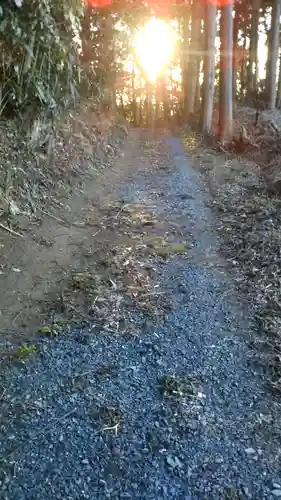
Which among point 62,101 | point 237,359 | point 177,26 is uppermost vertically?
point 177,26

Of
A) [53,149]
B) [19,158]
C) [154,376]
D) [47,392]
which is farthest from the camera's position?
[53,149]

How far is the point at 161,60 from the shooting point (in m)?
20.3

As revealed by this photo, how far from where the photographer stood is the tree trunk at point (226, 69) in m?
10.8

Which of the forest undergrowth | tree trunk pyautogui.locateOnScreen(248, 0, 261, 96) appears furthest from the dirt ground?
tree trunk pyautogui.locateOnScreen(248, 0, 261, 96)

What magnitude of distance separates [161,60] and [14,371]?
19.8 m

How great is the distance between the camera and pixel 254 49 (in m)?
17.5

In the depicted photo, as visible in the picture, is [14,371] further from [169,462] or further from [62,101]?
[62,101]

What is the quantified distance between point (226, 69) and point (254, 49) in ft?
24.5

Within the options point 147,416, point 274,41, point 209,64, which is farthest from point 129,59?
point 147,416

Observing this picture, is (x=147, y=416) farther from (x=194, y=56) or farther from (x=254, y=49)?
(x=254, y=49)

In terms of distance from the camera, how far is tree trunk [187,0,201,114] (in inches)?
648

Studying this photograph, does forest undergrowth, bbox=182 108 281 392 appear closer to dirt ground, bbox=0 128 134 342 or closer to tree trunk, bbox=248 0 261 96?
dirt ground, bbox=0 128 134 342

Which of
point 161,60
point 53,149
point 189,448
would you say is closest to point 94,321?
point 189,448

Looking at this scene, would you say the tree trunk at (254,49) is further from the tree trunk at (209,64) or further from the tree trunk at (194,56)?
the tree trunk at (209,64)
